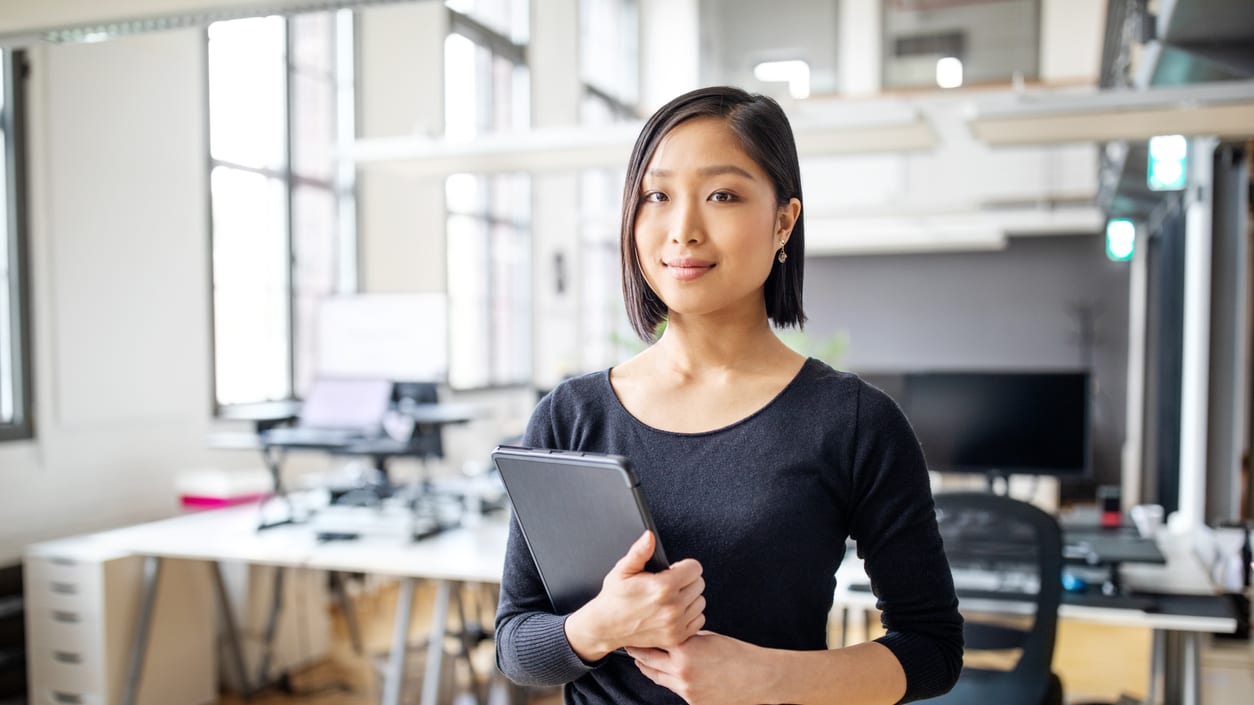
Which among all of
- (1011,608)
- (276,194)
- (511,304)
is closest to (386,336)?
(1011,608)

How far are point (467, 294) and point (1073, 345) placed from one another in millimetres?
5909

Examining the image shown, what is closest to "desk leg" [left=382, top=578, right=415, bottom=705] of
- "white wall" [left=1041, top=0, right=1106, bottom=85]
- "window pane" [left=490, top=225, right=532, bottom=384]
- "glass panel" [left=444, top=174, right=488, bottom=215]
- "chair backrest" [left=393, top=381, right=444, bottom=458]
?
"chair backrest" [left=393, top=381, right=444, bottom=458]

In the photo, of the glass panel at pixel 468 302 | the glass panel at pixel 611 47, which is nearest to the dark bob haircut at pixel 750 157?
the glass panel at pixel 468 302

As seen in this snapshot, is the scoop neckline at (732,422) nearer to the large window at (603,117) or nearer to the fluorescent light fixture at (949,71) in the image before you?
the large window at (603,117)

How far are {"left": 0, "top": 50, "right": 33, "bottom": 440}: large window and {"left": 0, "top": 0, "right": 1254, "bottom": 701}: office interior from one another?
14 mm

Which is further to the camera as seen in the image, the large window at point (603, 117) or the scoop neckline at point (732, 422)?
the large window at point (603, 117)

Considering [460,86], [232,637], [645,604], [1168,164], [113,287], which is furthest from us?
[460,86]

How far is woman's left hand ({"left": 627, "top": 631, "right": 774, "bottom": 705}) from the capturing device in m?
0.85

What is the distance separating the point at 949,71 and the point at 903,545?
1073 cm

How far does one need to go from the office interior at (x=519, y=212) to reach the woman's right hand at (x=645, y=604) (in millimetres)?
1971

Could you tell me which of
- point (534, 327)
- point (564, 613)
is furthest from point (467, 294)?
point (564, 613)

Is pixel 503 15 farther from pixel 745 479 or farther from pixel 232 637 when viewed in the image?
pixel 745 479

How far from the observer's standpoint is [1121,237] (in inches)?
350

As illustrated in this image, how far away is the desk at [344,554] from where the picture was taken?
2.97 m
